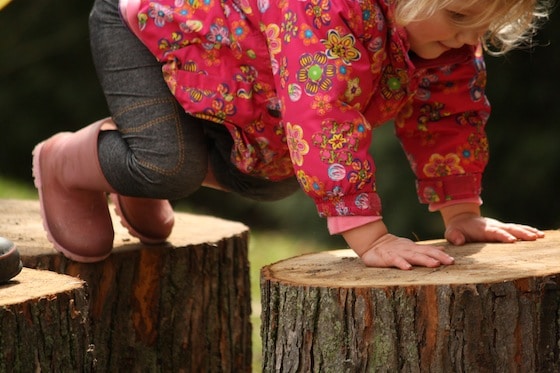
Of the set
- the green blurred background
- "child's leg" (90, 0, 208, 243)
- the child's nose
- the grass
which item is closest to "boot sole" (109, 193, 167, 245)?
"child's leg" (90, 0, 208, 243)

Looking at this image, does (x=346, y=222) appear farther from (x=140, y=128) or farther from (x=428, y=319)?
(x=140, y=128)

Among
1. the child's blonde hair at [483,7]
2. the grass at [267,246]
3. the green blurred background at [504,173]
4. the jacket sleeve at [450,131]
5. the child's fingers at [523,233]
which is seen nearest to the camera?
the child's blonde hair at [483,7]

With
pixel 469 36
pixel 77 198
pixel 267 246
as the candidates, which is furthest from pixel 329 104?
pixel 267 246

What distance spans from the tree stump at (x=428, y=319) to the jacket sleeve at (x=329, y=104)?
20 centimetres

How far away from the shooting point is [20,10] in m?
7.84

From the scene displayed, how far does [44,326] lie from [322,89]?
78 centimetres

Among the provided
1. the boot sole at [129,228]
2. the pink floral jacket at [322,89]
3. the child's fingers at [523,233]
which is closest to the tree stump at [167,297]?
the boot sole at [129,228]

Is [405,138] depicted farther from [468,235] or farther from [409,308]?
[409,308]

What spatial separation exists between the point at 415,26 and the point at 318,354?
770mm

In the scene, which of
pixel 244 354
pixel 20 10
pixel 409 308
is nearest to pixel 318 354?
pixel 409 308

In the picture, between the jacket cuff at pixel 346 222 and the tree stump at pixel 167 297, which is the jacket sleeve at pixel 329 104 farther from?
the tree stump at pixel 167 297

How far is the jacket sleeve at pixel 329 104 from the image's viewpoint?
2.32m

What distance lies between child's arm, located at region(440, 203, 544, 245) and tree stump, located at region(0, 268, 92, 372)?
0.94m

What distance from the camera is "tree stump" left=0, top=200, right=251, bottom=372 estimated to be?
288 centimetres
